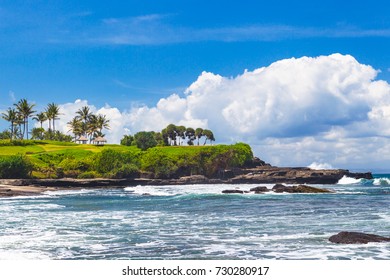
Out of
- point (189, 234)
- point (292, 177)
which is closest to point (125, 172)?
point (292, 177)

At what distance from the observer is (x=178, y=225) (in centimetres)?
3064

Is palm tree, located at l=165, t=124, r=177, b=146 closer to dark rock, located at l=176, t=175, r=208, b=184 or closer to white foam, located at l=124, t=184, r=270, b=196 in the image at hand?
dark rock, located at l=176, t=175, r=208, b=184

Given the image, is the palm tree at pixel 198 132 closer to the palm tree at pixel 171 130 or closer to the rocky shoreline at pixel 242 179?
the palm tree at pixel 171 130

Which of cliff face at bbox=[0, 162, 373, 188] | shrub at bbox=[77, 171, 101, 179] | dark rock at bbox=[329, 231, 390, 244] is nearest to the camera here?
dark rock at bbox=[329, 231, 390, 244]

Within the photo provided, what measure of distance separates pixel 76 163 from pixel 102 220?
7832 cm

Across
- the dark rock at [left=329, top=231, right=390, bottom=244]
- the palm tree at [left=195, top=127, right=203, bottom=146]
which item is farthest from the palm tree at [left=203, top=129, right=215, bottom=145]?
the dark rock at [left=329, top=231, right=390, bottom=244]

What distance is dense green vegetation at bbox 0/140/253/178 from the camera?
338 ft

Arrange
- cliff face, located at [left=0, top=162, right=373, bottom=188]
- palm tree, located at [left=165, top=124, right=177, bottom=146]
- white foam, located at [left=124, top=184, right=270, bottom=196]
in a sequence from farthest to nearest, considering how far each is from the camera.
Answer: palm tree, located at [left=165, top=124, right=177, bottom=146] < cliff face, located at [left=0, top=162, right=373, bottom=188] < white foam, located at [left=124, top=184, right=270, bottom=196]

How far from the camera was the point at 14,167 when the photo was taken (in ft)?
309

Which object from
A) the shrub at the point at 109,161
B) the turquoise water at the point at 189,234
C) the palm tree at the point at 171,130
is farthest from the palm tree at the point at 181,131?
the turquoise water at the point at 189,234

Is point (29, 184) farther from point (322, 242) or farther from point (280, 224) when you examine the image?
point (322, 242)

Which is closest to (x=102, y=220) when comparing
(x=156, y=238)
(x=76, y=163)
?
(x=156, y=238)

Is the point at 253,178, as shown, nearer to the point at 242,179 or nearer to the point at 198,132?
the point at 242,179
